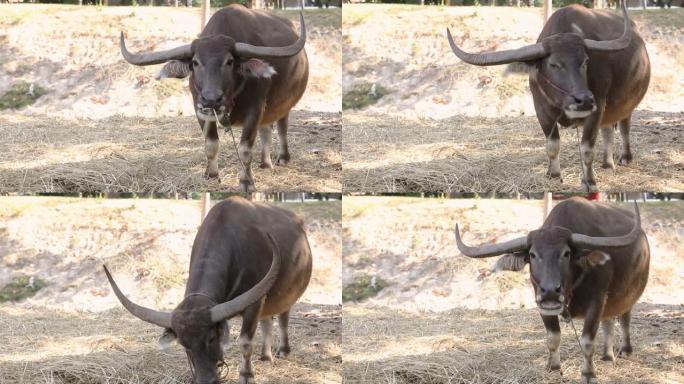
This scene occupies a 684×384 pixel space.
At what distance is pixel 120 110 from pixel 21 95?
1387mm

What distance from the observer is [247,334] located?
775 cm

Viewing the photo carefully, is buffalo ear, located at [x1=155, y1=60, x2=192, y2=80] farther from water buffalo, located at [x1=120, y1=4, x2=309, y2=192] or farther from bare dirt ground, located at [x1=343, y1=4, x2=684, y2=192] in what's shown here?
bare dirt ground, located at [x1=343, y1=4, x2=684, y2=192]

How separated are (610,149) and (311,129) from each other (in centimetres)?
334

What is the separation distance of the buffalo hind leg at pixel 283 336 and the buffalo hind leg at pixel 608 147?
3648 millimetres

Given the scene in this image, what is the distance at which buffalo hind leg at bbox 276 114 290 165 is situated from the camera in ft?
31.8

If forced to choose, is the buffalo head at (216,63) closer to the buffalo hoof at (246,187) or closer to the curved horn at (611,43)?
the buffalo hoof at (246,187)

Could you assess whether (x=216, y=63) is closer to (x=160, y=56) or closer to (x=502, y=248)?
(x=160, y=56)

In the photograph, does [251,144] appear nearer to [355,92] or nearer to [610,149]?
[355,92]

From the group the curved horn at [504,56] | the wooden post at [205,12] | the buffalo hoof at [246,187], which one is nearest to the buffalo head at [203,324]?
the buffalo hoof at [246,187]

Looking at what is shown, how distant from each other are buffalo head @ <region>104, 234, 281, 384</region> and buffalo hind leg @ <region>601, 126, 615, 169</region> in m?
4.34

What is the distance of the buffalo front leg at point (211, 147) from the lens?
8344 millimetres

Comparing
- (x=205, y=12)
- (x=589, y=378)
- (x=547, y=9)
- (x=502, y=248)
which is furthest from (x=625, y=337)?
(x=205, y=12)

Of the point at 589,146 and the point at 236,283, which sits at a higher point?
the point at 589,146

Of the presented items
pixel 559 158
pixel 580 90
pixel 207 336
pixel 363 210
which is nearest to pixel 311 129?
pixel 363 210
